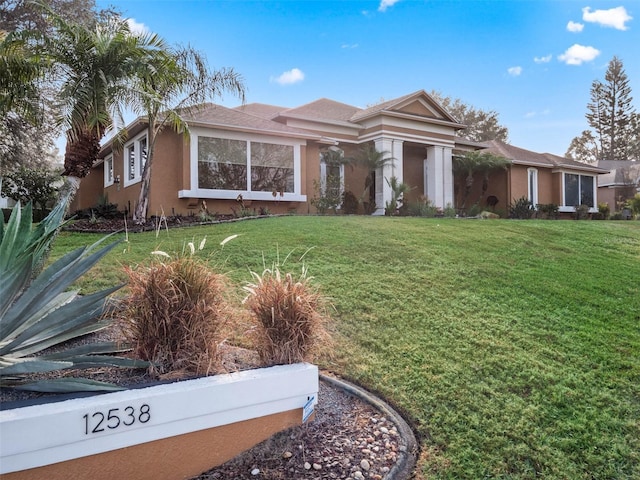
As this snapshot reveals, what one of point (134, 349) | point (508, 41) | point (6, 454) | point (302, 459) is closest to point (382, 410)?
point (302, 459)

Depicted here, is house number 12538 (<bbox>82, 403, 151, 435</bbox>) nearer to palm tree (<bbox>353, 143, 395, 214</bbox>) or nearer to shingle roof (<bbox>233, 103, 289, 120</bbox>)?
palm tree (<bbox>353, 143, 395, 214</bbox>)

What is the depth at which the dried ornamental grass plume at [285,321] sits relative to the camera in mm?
3180

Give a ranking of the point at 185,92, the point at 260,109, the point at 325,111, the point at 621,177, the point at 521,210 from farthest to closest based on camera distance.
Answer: the point at 621,177 → the point at 260,109 → the point at 521,210 → the point at 325,111 → the point at 185,92

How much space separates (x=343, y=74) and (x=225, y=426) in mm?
17445

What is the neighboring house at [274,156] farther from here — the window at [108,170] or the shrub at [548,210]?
the shrub at [548,210]

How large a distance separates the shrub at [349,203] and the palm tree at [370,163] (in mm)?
325

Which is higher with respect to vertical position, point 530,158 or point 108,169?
point 530,158

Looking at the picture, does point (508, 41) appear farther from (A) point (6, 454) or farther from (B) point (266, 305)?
(A) point (6, 454)

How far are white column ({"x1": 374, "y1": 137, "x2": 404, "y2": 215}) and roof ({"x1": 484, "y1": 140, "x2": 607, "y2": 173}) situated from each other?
6494mm

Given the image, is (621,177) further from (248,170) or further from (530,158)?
(248,170)

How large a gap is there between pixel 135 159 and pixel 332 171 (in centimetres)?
735

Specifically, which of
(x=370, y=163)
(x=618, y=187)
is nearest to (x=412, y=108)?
(x=370, y=163)

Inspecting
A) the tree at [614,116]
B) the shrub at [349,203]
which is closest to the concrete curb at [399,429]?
the shrub at [349,203]

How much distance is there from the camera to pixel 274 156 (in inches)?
620
